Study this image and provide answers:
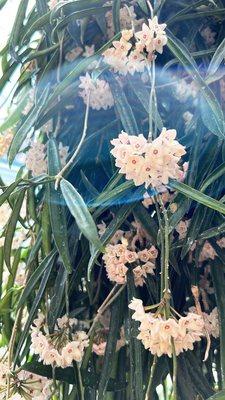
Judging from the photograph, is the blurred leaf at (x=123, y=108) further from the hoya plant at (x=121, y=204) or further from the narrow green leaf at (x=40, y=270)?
the narrow green leaf at (x=40, y=270)

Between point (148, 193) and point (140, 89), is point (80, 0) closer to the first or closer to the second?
point (140, 89)

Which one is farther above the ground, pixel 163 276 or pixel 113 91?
pixel 113 91

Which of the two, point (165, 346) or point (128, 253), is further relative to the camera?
point (128, 253)

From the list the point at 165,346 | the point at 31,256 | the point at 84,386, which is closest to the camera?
the point at 165,346

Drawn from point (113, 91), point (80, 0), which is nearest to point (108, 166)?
point (113, 91)

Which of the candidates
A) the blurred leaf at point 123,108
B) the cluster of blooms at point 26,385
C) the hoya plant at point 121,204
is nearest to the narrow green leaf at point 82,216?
the hoya plant at point 121,204

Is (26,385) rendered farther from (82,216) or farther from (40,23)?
(40,23)

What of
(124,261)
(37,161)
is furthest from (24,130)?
(124,261)
